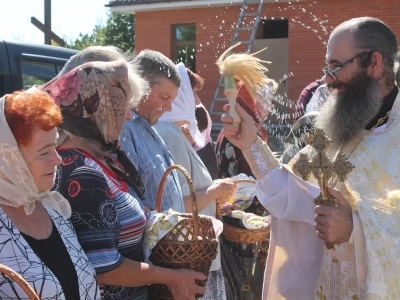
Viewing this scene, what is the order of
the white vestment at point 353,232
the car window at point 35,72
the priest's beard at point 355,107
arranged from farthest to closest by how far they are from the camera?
the car window at point 35,72
the priest's beard at point 355,107
the white vestment at point 353,232

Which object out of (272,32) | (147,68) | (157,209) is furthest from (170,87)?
(272,32)

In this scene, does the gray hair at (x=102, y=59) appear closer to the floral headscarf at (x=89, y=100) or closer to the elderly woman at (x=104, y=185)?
the elderly woman at (x=104, y=185)

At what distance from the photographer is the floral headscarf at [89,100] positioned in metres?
2.45

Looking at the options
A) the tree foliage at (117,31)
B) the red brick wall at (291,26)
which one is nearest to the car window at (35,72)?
the red brick wall at (291,26)

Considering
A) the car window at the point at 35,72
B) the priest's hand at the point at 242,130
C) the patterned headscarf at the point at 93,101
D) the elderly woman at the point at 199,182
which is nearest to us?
the patterned headscarf at the point at 93,101

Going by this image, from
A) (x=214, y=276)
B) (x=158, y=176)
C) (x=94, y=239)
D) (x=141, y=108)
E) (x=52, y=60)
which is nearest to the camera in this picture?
(x=94, y=239)

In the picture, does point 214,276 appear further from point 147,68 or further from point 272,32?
point 272,32

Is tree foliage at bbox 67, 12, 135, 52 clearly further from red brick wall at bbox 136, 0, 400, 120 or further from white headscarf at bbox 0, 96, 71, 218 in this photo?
white headscarf at bbox 0, 96, 71, 218

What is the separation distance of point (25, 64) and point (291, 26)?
1077 centimetres

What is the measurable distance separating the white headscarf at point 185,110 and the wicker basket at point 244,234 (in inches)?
23.6

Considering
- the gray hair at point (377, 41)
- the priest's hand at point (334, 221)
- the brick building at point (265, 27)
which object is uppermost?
the gray hair at point (377, 41)

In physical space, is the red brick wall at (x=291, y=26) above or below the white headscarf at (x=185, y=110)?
below

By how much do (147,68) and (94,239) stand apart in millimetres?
1430

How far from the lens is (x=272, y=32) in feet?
53.9
